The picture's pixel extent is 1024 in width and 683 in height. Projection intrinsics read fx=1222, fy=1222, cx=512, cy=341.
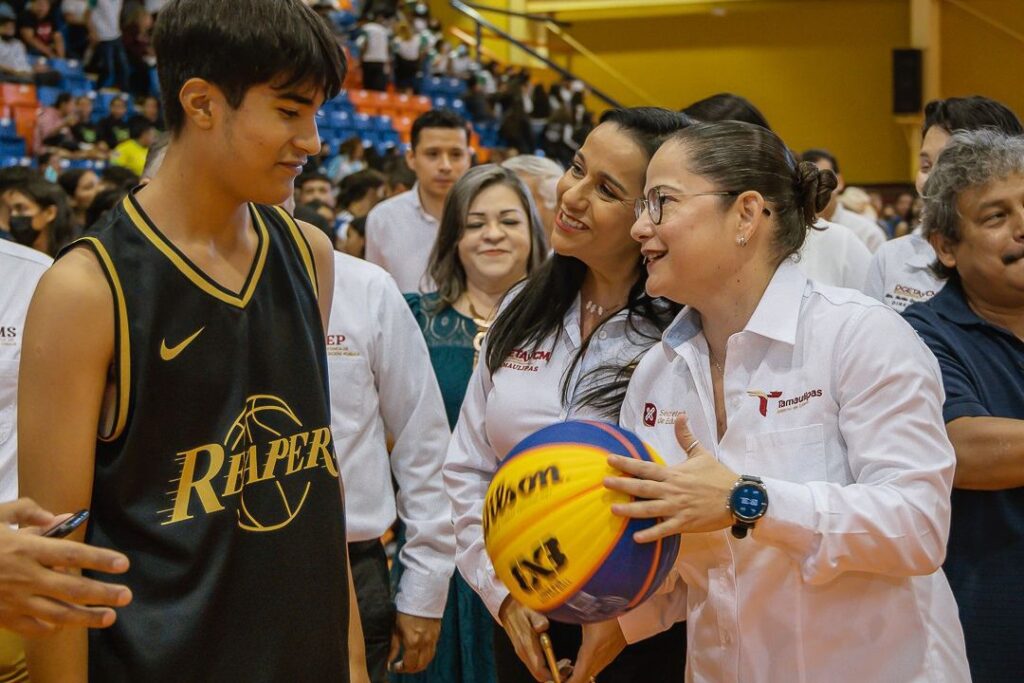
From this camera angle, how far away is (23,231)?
6.28 meters

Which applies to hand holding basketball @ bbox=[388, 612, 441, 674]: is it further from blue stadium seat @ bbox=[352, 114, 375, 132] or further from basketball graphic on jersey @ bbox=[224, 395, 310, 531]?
blue stadium seat @ bbox=[352, 114, 375, 132]

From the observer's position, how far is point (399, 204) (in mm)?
6801

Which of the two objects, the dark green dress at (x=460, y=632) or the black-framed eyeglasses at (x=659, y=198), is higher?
the black-framed eyeglasses at (x=659, y=198)

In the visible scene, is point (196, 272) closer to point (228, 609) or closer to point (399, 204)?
point (228, 609)

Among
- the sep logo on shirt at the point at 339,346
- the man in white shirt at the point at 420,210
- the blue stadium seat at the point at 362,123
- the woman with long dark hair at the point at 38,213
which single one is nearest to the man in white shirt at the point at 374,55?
the blue stadium seat at the point at 362,123

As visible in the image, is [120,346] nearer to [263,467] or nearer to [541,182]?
[263,467]

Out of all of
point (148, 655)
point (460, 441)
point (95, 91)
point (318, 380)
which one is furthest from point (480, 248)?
point (95, 91)

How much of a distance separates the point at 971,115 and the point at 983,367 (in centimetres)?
187

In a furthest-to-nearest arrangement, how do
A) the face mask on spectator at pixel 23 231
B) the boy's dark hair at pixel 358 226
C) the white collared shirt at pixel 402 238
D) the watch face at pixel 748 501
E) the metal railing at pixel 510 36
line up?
the metal railing at pixel 510 36 → the boy's dark hair at pixel 358 226 → the white collared shirt at pixel 402 238 → the face mask on spectator at pixel 23 231 → the watch face at pixel 748 501

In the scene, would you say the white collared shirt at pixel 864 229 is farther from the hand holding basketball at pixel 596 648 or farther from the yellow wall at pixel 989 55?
the yellow wall at pixel 989 55

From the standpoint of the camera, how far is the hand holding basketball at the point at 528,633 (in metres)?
2.66

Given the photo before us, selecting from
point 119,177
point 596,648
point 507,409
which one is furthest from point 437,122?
point 596,648

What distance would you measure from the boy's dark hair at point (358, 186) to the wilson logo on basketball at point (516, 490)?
867cm

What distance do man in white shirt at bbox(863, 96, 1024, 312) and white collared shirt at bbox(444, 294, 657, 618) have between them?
1593 mm
